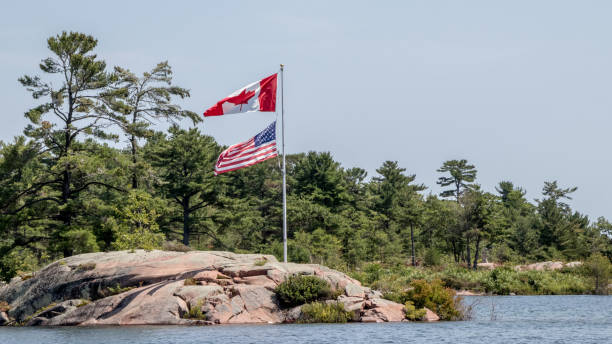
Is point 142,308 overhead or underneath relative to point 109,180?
underneath

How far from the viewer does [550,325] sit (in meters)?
27.8

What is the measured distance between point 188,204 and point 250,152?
3678cm

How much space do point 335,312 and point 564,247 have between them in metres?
68.0

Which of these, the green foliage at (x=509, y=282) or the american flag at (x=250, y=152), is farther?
the green foliage at (x=509, y=282)

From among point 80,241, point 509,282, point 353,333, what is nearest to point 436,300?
point 353,333

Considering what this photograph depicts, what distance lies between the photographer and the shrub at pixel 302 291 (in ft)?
94.0

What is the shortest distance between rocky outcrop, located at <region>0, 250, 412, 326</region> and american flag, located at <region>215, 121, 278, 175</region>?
5.24m

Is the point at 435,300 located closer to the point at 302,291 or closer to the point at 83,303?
the point at 302,291

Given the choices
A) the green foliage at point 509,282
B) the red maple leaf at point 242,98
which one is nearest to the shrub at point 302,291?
the red maple leaf at point 242,98

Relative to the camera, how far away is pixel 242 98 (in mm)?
30609

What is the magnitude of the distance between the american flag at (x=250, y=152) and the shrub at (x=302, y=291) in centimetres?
622

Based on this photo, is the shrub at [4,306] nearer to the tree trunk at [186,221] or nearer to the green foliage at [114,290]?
the green foliage at [114,290]

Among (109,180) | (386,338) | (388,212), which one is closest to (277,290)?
(386,338)

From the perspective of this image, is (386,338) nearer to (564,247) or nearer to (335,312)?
(335,312)
